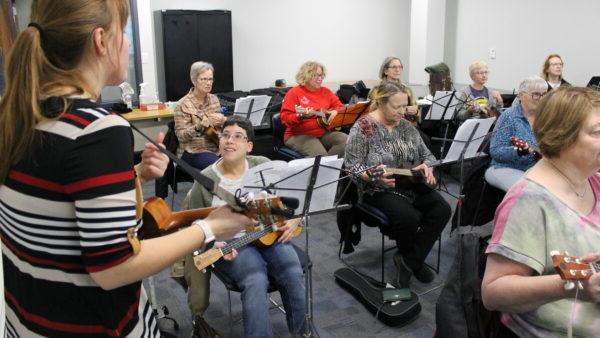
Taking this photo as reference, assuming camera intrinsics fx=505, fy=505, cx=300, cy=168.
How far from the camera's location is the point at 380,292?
3.05 meters

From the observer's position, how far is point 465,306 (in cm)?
172

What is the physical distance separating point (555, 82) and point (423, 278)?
3719mm

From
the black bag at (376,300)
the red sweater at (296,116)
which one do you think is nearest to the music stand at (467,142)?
the black bag at (376,300)

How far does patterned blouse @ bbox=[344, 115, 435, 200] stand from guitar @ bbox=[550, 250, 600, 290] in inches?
77.8

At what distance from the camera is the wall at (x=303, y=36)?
7.08 meters

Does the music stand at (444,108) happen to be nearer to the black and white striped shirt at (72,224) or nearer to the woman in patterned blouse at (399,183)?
the woman in patterned blouse at (399,183)

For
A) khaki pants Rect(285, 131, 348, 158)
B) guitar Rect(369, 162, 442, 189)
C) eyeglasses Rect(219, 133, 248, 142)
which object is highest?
eyeglasses Rect(219, 133, 248, 142)

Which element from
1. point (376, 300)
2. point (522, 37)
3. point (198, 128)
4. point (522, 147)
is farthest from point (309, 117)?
point (522, 37)

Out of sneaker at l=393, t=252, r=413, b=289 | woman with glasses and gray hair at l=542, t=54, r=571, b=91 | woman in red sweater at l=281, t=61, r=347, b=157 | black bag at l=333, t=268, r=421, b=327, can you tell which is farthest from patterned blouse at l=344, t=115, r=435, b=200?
woman with glasses and gray hair at l=542, t=54, r=571, b=91

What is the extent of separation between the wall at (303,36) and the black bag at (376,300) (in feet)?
13.7

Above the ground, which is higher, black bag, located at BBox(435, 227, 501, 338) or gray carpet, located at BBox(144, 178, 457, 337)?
black bag, located at BBox(435, 227, 501, 338)

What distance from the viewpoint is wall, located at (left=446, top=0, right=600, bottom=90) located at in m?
6.32

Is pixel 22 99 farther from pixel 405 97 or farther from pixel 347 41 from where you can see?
pixel 347 41

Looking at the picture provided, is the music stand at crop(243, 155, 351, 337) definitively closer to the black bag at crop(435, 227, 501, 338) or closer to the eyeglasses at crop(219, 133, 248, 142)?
the eyeglasses at crop(219, 133, 248, 142)
